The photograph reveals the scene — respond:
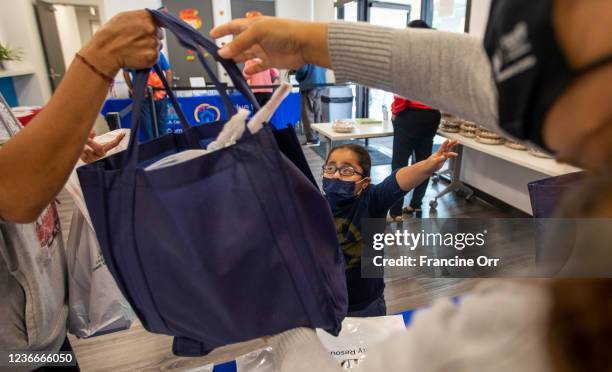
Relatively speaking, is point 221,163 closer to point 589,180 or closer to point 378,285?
point 589,180

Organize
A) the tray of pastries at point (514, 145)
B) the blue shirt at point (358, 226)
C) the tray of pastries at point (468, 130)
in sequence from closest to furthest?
the blue shirt at point (358, 226) → the tray of pastries at point (514, 145) → the tray of pastries at point (468, 130)

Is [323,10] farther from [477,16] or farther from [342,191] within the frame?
[342,191]

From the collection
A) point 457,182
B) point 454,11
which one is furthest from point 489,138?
point 454,11

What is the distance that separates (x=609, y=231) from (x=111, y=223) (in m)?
0.62

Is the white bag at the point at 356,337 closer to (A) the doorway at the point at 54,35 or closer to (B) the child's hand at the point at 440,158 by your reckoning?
(B) the child's hand at the point at 440,158

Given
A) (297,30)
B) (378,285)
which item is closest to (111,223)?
(297,30)

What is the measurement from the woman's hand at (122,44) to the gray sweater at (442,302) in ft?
1.03

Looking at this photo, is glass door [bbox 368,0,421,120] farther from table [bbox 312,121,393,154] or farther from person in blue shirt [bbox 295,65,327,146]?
table [bbox 312,121,393,154]

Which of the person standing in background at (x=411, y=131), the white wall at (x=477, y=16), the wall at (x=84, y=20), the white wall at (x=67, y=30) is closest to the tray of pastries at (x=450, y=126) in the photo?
the person standing in background at (x=411, y=131)

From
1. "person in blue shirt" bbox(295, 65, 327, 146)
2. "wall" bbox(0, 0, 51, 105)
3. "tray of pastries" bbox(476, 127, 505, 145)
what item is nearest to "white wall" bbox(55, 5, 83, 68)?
"wall" bbox(0, 0, 51, 105)

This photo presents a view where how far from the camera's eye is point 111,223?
0.58m

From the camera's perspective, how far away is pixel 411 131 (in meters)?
3.07

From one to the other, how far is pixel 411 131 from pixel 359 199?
5.92 ft

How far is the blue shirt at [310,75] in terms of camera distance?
5.33m
